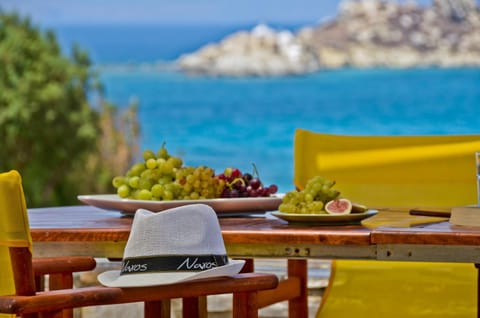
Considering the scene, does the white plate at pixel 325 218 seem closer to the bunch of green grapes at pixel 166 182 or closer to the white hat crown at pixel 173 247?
the bunch of green grapes at pixel 166 182

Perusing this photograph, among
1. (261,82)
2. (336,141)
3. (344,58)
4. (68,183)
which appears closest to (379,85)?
(344,58)

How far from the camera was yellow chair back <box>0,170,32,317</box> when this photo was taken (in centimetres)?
191

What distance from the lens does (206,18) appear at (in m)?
23.4

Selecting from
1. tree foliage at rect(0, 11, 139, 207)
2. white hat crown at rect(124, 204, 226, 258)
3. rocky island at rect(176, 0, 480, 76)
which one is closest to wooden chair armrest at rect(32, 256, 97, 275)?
white hat crown at rect(124, 204, 226, 258)

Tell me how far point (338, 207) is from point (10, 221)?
0.80 m

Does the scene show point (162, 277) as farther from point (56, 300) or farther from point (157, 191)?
point (157, 191)

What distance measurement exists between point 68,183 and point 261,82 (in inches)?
236

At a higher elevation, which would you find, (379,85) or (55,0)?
(55,0)

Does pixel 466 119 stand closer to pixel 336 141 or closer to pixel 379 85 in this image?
pixel 379 85

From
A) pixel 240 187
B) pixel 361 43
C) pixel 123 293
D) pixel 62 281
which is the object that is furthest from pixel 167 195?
pixel 361 43

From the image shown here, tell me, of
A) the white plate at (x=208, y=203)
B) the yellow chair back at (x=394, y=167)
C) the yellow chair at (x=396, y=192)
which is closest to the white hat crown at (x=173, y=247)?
the white plate at (x=208, y=203)

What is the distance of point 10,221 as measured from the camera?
1.92m

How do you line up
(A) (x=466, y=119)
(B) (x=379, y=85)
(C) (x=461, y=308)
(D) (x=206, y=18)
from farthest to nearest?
(D) (x=206, y=18)
(B) (x=379, y=85)
(A) (x=466, y=119)
(C) (x=461, y=308)

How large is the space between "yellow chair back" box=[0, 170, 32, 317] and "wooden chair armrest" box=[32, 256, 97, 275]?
487 mm
